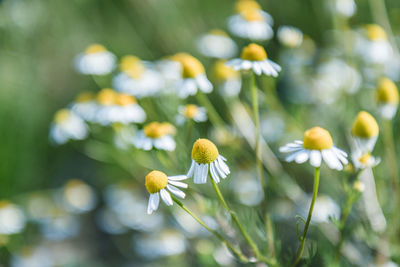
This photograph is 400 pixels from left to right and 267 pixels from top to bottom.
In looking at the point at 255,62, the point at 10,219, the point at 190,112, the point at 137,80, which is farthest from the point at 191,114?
the point at 10,219

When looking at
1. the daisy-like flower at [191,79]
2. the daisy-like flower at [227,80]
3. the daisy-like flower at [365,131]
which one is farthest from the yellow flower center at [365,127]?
the daisy-like flower at [227,80]

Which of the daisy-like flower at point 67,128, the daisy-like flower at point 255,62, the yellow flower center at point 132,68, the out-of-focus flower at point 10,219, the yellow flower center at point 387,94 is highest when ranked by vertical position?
the daisy-like flower at point 255,62

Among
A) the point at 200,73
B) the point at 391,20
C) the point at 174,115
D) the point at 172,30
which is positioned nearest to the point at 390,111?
the point at 200,73

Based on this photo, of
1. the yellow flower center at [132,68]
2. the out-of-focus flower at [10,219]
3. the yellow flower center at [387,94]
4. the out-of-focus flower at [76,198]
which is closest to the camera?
the yellow flower center at [387,94]

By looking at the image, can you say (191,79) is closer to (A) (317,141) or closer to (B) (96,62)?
(A) (317,141)

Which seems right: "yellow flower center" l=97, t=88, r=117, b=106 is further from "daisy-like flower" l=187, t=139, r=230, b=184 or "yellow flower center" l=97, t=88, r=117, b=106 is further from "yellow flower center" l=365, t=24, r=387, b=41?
"yellow flower center" l=365, t=24, r=387, b=41

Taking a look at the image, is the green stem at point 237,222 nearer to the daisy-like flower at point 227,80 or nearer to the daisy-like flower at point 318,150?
the daisy-like flower at point 318,150

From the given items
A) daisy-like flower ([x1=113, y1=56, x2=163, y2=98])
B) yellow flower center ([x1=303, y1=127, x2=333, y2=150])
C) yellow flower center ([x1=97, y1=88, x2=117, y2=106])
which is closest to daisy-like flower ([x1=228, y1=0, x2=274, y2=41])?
daisy-like flower ([x1=113, y1=56, x2=163, y2=98])
